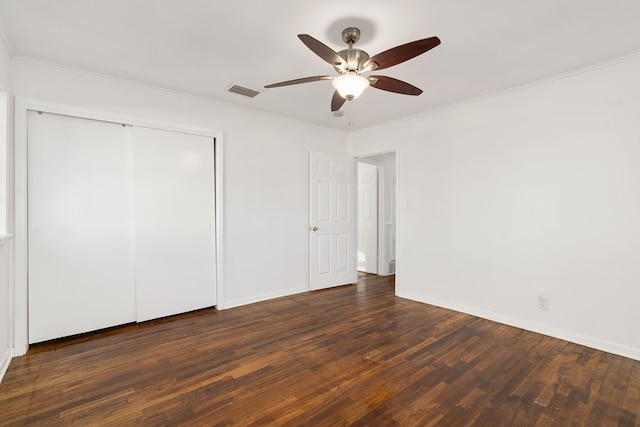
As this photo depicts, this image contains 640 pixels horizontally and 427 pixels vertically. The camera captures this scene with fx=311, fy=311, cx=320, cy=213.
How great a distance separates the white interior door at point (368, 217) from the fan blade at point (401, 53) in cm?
370

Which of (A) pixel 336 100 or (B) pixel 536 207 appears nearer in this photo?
(A) pixel 336 100

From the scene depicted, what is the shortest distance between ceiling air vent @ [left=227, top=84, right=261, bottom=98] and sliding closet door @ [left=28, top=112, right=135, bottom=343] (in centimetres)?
118

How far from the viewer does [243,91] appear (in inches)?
137

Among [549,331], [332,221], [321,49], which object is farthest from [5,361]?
[549,331]

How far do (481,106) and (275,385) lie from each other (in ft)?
11.7

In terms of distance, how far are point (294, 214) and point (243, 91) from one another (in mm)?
1819

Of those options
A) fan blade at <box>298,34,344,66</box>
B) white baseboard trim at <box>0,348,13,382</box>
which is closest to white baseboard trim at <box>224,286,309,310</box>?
white baseboard trim at <box>0,348,13,382</box>

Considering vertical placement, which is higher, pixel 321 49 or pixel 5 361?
pixel 321 49

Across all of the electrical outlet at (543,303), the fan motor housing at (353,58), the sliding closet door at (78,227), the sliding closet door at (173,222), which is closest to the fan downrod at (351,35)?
the fan motor housing at (353,58)

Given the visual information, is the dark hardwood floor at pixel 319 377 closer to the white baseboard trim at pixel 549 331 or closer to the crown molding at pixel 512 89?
the white baseboard trim at pixel 549 331

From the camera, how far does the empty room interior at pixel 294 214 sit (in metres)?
2.07

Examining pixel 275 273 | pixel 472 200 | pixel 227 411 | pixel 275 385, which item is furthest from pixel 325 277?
pixel 227 411

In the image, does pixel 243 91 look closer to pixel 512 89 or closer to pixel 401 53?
pixel 401 53

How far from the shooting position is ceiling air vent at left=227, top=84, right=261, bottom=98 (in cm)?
337
